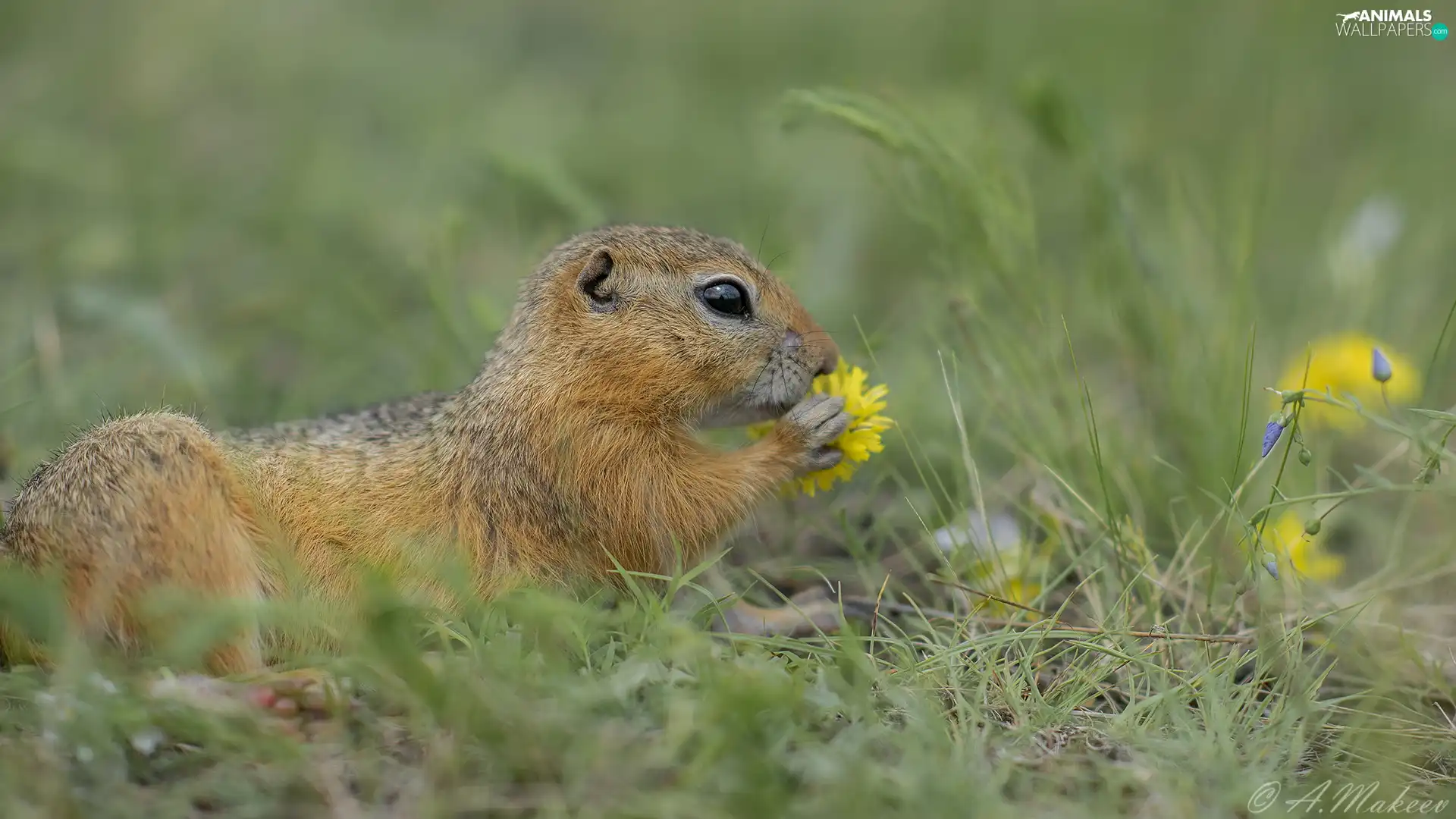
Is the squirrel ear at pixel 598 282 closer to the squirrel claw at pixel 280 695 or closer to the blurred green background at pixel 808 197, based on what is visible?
the blurred green background at pixel 808 197

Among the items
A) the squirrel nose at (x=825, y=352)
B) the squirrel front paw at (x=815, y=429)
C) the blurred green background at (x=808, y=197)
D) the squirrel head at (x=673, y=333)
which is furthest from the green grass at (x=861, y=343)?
the squirrel head at (x=673, y=333)

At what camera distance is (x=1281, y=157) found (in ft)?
27.0

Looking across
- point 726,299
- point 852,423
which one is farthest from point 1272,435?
point 726,299

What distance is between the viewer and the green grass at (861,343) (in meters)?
2.82

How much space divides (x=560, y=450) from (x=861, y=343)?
59.4 inches

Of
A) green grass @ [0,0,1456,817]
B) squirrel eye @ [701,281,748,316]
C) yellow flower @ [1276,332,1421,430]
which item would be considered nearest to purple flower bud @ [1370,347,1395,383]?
green grass @ [0,0,1456,817]

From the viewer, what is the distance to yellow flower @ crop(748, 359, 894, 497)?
13.4ft

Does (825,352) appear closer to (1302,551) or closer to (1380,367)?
(1380,367)

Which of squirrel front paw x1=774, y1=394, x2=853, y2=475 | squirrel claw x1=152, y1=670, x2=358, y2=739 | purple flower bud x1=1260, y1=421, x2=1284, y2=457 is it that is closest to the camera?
squirrel claw x1=152, y1=670, x2=358, y2=739

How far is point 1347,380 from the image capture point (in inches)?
189

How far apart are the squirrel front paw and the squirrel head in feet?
0.48

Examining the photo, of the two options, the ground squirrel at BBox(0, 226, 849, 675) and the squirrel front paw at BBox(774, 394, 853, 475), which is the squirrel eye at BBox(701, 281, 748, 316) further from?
the squirrel front paw at BBox(774, 394, 853, 475)

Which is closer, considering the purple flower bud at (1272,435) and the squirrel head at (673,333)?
the purple flower bud at (1272,435)

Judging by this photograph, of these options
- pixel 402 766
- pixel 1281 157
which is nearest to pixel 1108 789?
pixel 402 766
